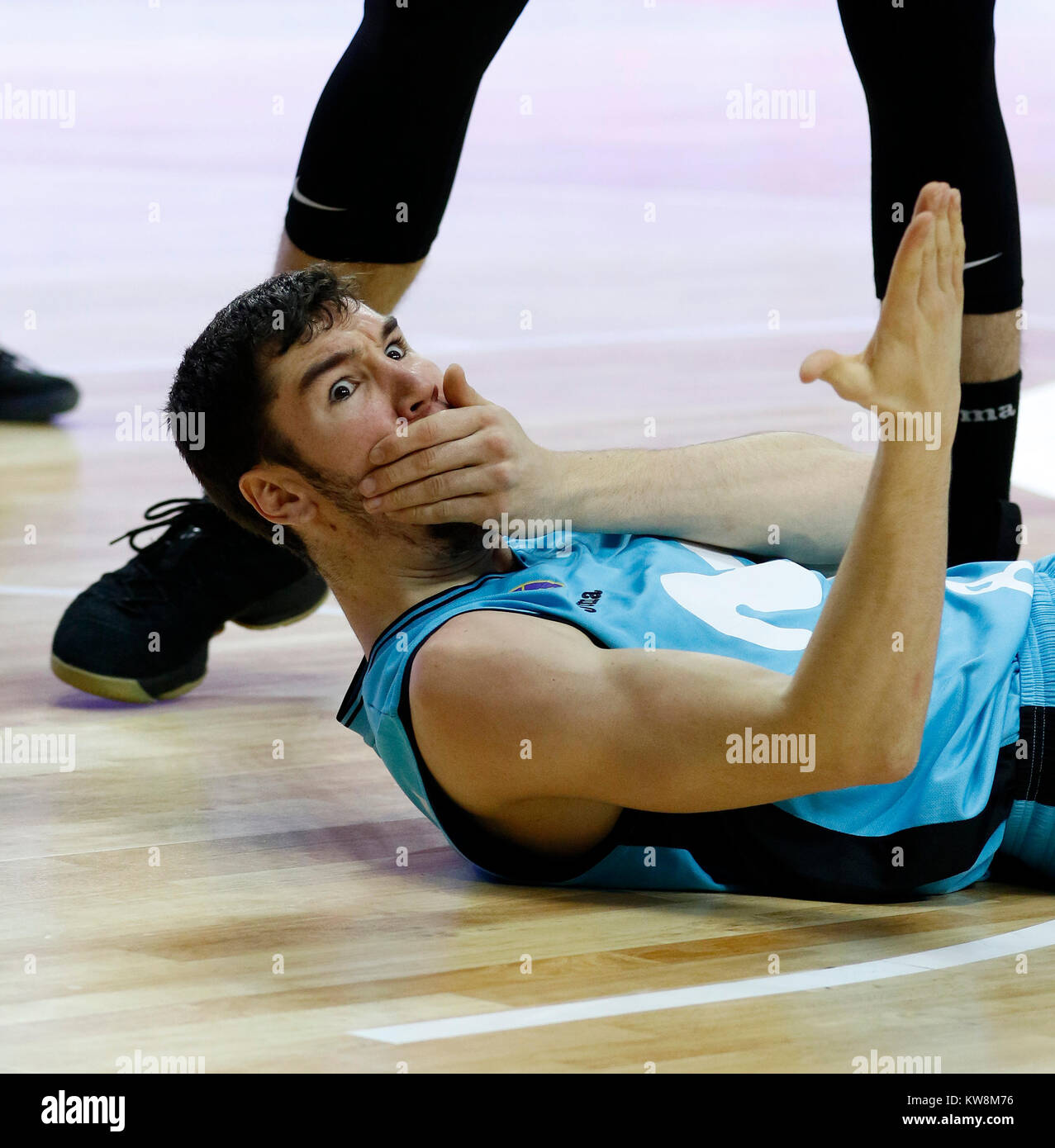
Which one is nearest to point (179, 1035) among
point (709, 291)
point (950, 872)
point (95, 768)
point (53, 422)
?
point (950, 872)

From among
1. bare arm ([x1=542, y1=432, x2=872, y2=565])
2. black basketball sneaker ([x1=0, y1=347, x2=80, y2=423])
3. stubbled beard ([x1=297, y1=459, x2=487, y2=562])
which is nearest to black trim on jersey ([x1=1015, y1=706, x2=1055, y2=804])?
bare arm ([x1=542, y1=432, x2=872, y2=565])

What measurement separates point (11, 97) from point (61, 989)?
678 cm

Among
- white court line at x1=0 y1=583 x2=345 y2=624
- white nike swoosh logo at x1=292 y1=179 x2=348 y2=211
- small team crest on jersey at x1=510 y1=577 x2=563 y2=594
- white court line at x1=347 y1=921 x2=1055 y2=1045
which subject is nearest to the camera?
white court line at x1=347 y1=921 x2=1055 y2=1045

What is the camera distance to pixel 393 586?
1.81 meters

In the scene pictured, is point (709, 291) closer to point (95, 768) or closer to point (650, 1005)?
point (95, 768)

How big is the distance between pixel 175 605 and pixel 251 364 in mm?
778

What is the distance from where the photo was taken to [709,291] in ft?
22.9

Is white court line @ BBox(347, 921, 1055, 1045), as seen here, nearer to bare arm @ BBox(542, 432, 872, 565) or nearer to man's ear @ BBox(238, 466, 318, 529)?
bare arm @ BBox(542, 432, 872, 565)

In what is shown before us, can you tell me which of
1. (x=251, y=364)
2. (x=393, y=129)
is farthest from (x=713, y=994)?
(x=393, y=129)

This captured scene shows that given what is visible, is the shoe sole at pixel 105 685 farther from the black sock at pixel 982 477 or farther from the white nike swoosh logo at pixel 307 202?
the black sock at pixel 982 477

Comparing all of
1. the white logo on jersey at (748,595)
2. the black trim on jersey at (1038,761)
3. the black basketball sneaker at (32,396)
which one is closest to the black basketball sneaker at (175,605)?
the white logo on jersey at (748,595)

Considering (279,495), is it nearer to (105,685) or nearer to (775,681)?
(775,681)

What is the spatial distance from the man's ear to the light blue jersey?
153 mm

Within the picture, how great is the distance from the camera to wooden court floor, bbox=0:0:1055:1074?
4.28ft
